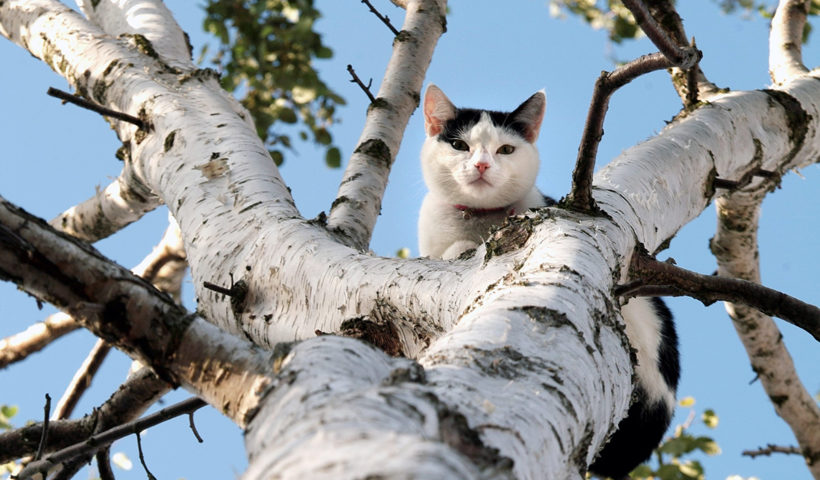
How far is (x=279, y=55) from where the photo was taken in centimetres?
409

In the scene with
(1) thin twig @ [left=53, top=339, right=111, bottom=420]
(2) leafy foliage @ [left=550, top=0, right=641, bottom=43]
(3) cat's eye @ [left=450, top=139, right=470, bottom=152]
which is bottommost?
(1) thin twig @ [left=53, top=339, right=111, bottom=420]

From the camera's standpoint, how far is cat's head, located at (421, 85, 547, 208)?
3.64m

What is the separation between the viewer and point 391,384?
957 mm

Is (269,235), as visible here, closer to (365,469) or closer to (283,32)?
(365,469)

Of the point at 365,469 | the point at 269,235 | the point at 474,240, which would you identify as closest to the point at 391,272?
the point at 269,235

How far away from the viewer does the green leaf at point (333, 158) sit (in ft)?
14.9

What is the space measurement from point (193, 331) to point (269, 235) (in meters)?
0.99

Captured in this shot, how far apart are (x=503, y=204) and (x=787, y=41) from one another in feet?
5.59

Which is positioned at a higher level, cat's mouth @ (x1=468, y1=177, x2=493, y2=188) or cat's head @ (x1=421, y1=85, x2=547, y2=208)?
cat's head @ (x1=421, y1=85, x2=547, y2=208)

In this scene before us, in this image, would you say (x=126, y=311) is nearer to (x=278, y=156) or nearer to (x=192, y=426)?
(x=192, y=426)

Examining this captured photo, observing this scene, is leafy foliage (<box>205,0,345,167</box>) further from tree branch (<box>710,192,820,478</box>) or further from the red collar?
tree branch (<box>710,192,820,478</box>)

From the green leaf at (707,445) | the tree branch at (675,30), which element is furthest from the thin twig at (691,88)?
the green leaf at (707,445)

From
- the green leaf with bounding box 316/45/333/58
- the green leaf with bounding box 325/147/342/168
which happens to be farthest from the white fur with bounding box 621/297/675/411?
the green leaf with bounding box 325/147/342/168

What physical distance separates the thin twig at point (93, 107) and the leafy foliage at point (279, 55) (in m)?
0.99
